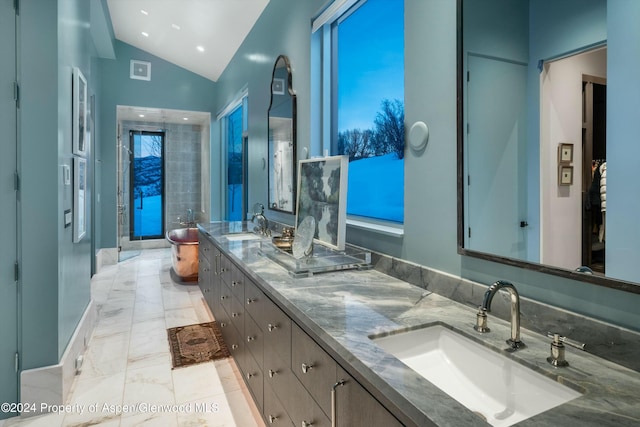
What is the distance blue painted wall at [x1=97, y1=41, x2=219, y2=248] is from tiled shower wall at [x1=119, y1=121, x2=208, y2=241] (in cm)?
128

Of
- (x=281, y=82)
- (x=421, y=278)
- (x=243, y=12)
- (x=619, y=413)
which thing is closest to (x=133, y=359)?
(x=421, y=278)

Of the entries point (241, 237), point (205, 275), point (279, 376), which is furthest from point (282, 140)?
point (279, 376)

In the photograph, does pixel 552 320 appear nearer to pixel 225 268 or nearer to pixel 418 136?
pixel 418 136

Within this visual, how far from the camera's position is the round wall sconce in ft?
5.58

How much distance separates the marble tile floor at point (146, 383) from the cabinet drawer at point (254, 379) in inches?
6.7

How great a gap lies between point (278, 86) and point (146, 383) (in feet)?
8.91

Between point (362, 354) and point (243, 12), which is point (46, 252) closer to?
point (362, 354)

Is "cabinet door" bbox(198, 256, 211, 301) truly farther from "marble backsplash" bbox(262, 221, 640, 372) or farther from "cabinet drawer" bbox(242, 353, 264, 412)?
"marble backsplash" bbox(262, 221, 640, 372)

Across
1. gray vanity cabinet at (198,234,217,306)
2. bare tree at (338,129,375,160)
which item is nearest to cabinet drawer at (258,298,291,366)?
bare tree at (338,129,375,160)

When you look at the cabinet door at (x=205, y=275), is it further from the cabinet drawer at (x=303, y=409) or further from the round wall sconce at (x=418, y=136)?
the round wall sconce at (x=418, y=136)

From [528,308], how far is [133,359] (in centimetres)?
278

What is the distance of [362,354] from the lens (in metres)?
1.02

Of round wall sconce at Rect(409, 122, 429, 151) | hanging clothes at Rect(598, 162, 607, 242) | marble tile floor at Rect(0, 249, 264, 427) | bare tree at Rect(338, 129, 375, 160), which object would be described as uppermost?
bare tree at Rect(338, 129, 375, 160)

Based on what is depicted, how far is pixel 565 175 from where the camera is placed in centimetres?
113
